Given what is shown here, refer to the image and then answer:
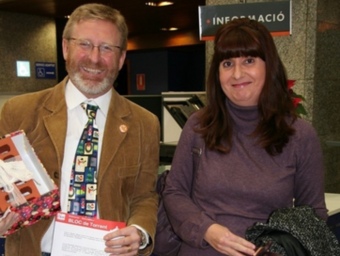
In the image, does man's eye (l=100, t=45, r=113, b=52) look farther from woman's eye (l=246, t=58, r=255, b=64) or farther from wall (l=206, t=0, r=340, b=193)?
wall (l=206, t=0, r=340, b=193)

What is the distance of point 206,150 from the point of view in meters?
1.75

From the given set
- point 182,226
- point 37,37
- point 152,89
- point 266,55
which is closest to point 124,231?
point 182,226

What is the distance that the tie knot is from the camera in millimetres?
1793

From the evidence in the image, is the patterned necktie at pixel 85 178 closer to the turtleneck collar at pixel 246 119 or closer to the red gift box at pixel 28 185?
the red gift box at pixel 28 185

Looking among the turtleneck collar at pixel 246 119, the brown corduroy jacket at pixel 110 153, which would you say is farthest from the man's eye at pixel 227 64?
the brown corduroy jacket at pixel 110 153

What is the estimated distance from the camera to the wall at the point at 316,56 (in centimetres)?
356

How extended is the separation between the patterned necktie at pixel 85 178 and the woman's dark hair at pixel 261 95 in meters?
0.46

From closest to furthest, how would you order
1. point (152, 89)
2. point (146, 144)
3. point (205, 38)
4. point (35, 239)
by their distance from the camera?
1. point (35, 239)
2. point (146, 144)
3. point (205, 38)
4. point (152, 89)

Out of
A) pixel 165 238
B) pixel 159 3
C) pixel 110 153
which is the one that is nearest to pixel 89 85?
pixel 110 153

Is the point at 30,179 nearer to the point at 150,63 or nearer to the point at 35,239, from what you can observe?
the point at 35,239

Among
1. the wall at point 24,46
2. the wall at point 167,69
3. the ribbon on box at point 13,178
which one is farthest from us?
the wall at point 167,69

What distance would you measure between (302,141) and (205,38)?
141cm

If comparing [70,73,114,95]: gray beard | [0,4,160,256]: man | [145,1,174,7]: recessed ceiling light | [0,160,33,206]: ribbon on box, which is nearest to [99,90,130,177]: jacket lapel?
[0,4,160,256]: man

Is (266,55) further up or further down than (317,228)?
further up
